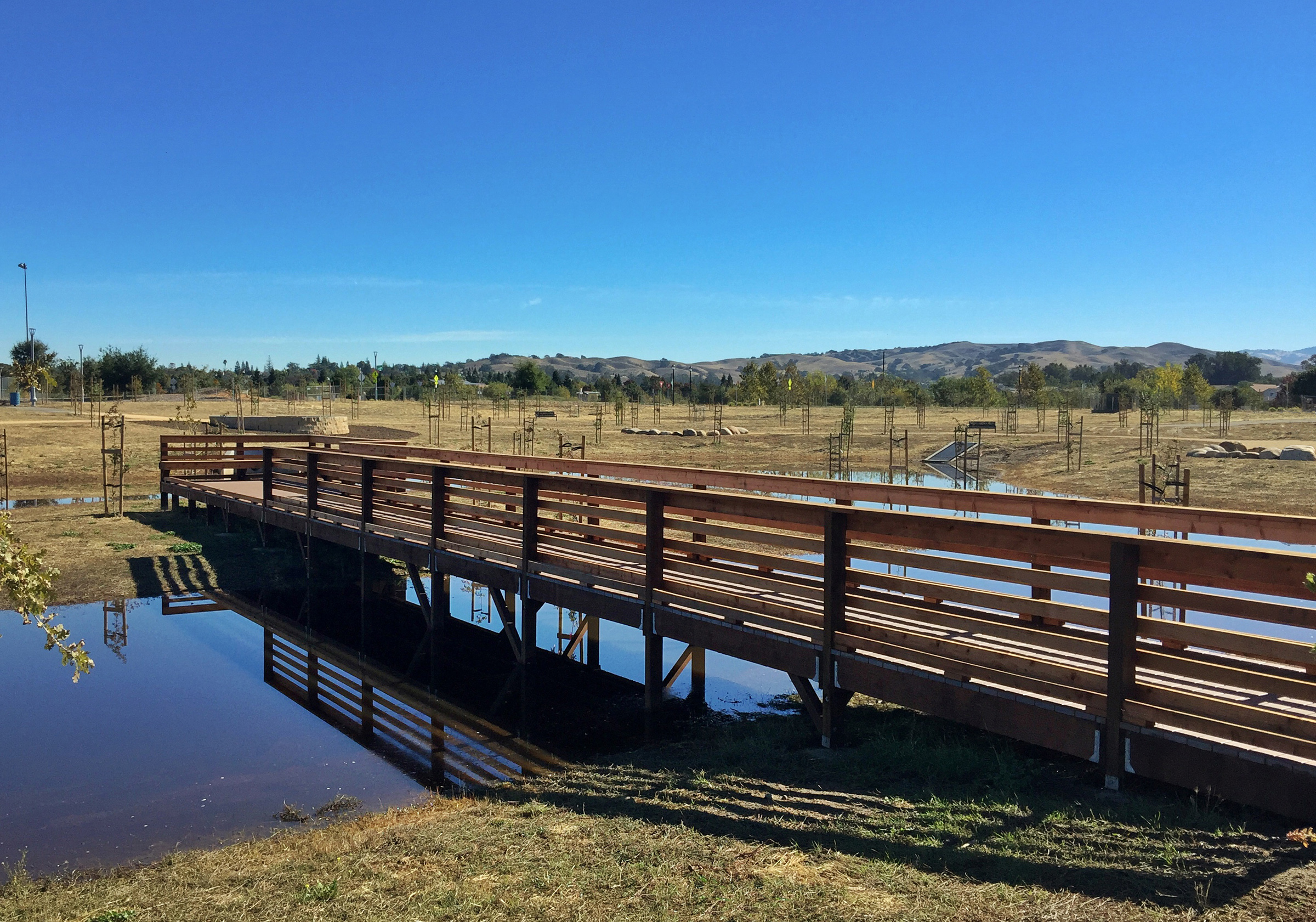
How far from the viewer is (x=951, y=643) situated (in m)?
5.79

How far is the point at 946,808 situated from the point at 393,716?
541 cm

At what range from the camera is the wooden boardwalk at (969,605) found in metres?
4.66

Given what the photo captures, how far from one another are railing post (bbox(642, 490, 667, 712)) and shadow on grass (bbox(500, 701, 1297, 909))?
3.80ft

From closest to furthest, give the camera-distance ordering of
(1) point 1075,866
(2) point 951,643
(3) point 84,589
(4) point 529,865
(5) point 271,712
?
(1) point 1075,866, (4) point 529,865, (2) point 951,643, (5) point 271,712, (3) point 84,589

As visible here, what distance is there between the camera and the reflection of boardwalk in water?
7.23 metres

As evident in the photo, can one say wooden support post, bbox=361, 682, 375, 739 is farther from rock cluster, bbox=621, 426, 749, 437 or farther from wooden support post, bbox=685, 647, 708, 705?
rock cluster, bbox=621, 426, 749, 437

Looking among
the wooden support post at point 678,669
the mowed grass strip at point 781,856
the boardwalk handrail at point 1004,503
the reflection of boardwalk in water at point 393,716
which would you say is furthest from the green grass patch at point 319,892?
the boardwalk handrail at point 1004,503

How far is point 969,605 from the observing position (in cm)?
628

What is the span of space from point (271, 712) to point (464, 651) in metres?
2.50

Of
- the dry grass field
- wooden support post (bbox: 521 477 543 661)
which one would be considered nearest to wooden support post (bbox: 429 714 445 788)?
wooden support post (bbox: 521 477 543 661)

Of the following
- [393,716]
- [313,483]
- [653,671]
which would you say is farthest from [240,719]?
[313,483]

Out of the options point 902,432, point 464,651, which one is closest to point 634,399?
point 902,432

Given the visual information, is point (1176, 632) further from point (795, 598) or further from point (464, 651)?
point (464, 651)

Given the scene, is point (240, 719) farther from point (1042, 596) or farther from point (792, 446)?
point (792, 446)
